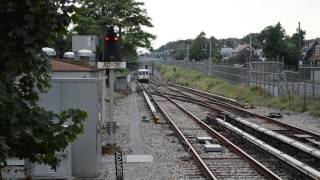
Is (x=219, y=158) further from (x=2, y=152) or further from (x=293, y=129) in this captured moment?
(x=2, y=152)

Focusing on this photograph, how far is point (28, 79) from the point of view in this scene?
5.54 meters

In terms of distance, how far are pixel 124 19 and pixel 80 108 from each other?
40512 millimetres

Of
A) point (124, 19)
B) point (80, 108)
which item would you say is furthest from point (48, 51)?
point (124, 19)

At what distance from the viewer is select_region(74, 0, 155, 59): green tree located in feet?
154

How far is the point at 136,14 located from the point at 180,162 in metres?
38.2

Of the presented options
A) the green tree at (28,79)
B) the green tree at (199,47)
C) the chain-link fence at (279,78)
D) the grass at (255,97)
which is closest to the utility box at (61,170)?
the green tree at (28,79)

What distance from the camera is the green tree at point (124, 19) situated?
47062 millimetres

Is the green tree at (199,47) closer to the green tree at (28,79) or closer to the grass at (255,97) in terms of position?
the grass at (255,97)

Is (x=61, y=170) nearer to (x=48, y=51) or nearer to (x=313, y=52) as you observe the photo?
(x=48, y=51)

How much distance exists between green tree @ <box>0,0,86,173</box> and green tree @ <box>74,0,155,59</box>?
39920mm

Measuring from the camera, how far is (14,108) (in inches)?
202

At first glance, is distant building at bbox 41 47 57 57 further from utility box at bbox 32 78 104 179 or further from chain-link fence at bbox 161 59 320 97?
chain-link fence at bbox 161 59 320 97

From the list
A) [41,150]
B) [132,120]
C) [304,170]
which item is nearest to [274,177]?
[304,170]

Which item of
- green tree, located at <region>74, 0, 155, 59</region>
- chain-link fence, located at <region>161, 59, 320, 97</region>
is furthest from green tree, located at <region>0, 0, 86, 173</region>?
green tree, located at <region>74, 0, 155, 59</region>
